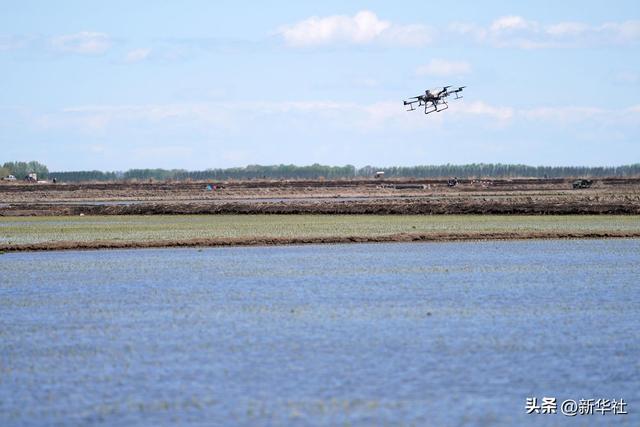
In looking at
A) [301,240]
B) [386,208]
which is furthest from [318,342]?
[386,208]

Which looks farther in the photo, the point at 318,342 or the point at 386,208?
the point at 386,208

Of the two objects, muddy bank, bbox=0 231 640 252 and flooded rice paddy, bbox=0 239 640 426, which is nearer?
flooded rice paddy, bbox=0 239 640 426

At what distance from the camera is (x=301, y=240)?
160ft

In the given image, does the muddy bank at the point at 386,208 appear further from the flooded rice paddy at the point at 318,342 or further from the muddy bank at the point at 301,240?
the flooded rice paddy at the point at 318,342

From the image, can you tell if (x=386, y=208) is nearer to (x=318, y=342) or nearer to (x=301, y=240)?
(x=301, y=240)

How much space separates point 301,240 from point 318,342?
2537 centimetres

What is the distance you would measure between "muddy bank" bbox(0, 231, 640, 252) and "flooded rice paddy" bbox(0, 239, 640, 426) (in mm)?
8485

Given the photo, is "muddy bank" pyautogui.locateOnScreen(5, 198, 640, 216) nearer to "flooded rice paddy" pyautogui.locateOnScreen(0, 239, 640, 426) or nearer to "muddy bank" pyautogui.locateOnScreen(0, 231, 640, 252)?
"muddy bank" pyautogui.locateOnScreen(0, 231, 640, 252)

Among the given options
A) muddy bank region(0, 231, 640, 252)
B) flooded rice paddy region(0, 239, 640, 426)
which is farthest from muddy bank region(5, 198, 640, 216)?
flooded rice paddy region(0, 239, 640, 426)

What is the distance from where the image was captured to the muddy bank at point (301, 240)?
156 ft

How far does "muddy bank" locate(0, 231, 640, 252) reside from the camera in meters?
47.5

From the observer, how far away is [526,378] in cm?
1997

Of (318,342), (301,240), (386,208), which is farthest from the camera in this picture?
(386,208)

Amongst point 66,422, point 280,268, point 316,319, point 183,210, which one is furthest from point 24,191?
point 66,422
